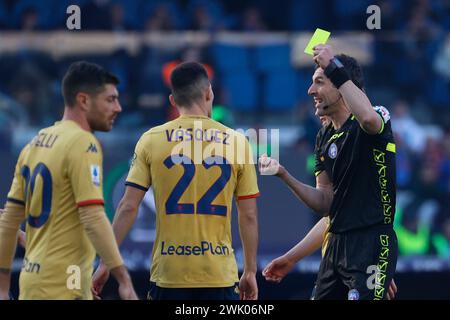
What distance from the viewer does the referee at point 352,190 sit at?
24.8ft

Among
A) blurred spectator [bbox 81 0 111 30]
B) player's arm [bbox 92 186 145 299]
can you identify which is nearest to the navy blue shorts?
player's arm [bbox 92 186 145 299]

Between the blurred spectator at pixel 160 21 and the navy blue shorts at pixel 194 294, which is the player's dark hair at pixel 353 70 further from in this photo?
the blurred spectator at pixel 160 21

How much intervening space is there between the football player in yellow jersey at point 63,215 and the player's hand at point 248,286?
1.26 metres

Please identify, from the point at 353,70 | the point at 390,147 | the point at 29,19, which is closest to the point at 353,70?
the point at 353,70

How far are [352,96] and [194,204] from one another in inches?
53.1

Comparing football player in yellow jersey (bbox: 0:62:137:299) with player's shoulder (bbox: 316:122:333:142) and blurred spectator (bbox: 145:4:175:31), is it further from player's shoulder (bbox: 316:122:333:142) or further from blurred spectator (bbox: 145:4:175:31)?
blurred spectator (bbox: 145:4:175:31)

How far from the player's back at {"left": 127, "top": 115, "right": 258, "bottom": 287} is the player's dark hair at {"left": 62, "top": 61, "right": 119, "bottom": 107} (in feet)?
2.53

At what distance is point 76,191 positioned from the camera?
259 inches

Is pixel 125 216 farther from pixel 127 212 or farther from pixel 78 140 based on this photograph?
pixel 78 140

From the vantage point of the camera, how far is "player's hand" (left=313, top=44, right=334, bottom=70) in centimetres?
756

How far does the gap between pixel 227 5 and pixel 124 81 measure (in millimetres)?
3075

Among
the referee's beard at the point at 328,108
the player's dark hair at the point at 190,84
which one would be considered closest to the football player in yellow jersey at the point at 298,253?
the referee's beard at the point at 328,108

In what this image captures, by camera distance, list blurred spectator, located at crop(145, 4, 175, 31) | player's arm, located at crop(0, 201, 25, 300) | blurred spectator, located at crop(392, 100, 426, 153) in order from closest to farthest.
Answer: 1. player's arm, located at crop(0, 201, 25, 300)
2. blurred spectator, located at crop(392, 100, 426, 153)
3. blurred spectator, located at crop(145, 4, 175, 31)

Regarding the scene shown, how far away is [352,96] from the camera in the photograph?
7410 millimetres
